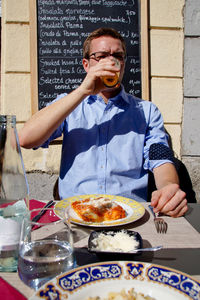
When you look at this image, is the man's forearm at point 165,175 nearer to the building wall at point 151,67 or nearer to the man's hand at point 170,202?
the man's hand at point 170,202

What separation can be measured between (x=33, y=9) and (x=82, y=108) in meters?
1.23

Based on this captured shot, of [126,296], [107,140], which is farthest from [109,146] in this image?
[126,296]

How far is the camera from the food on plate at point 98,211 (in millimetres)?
948

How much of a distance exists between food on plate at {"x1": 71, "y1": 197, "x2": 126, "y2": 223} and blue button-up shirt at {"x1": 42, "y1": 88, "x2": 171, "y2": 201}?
0.62 m

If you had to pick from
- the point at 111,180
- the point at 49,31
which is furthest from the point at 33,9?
the point at 111,180

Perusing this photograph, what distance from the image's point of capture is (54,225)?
560mm

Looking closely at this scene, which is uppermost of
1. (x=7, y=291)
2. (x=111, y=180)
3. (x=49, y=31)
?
(x=49, y=31)

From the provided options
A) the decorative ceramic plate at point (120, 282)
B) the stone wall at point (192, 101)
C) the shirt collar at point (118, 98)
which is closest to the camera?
the decorative ceramic plate at point (120, 282)

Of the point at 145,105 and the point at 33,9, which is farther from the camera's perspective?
the point at 33,9

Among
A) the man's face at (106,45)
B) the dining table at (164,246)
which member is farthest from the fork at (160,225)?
the man's face at (106,45)

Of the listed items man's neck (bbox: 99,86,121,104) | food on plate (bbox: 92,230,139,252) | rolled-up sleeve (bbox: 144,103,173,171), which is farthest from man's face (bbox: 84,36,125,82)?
food on plate (bbox: 92,230,139,252)

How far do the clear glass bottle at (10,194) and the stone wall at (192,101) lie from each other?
6.71 feet

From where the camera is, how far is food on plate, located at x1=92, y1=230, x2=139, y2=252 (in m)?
0.69

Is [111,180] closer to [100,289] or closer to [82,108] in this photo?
[82,108]
